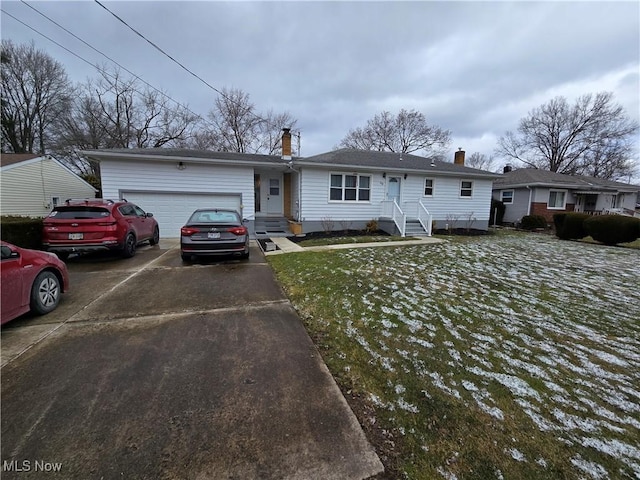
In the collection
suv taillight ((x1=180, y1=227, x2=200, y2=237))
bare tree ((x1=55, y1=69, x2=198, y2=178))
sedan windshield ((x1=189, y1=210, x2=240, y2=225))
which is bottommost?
suv taillight ((x1=180, y1=227, x2=200, y2=237))

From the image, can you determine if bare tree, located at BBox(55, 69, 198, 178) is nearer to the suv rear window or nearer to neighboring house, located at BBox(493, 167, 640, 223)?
the suv rear window

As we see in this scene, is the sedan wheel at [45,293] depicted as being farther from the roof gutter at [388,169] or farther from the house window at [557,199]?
the house window at [557,199]

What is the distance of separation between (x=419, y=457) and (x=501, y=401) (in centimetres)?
101

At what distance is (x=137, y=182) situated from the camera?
11062mm

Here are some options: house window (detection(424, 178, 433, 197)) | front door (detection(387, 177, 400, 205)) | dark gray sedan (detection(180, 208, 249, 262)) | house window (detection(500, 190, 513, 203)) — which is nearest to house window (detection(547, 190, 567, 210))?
house window (detection(500, 190, 513, 203))

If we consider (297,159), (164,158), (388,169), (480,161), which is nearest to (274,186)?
(297,159)

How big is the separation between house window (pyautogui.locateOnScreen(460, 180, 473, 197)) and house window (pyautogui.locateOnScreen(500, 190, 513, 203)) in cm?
823

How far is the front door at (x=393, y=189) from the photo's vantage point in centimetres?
1393

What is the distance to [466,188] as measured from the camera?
50.1 ft

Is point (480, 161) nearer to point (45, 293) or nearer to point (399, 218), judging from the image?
point (399, 218)

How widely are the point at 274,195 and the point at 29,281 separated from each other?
1142cm

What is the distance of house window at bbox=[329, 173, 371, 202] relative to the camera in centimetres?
1307

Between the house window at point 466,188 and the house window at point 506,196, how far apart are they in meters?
8.23

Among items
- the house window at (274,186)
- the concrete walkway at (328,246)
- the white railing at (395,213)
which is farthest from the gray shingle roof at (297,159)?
the concrete walkway at (328,246)
